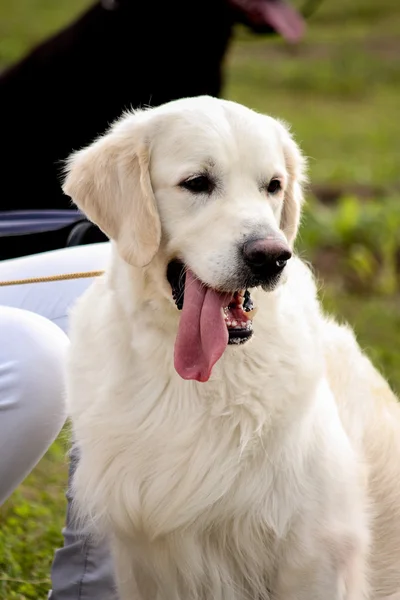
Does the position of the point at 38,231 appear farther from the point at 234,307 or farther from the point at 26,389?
the point at 234,307

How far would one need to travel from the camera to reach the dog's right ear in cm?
262

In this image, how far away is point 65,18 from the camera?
17.2 metres

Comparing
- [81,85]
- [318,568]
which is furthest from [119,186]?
[81,85]

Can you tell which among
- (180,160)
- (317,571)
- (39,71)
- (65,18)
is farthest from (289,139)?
(65,18)

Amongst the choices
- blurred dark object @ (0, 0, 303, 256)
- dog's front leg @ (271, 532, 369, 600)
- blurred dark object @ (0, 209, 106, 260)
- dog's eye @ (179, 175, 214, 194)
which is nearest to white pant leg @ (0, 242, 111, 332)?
blurred dark object @ (0, 209, 106, 260)

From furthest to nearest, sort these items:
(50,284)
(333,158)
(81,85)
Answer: (333,158), (81,85), (50,284)

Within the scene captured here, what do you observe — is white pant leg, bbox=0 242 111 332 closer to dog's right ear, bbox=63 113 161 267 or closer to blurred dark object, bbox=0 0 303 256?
dog's right ear, bbox=63 113 161 267

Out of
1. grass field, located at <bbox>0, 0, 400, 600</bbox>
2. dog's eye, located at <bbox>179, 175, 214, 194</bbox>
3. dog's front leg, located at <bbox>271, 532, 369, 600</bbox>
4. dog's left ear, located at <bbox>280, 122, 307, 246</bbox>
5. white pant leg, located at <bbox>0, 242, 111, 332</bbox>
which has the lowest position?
grass field, located at <bbox>0, 0, 400, 600</bbox>

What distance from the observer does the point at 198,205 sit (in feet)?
8.57

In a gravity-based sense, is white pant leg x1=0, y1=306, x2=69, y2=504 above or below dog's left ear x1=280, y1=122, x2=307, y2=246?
below

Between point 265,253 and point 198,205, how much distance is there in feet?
0.78

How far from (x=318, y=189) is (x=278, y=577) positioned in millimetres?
5933

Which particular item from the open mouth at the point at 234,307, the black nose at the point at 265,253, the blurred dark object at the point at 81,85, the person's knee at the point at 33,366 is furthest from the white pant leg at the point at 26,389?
the blurred dark object at the point at 81,85

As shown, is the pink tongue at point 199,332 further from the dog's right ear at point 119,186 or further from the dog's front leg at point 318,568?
the dog's front leg at point 318,568
